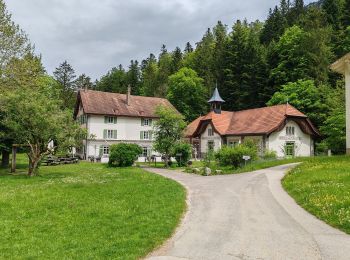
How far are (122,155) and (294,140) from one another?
23479mm

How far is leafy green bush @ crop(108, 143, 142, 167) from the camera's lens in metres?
37.6

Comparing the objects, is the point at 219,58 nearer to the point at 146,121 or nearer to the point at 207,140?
the point at 146,121

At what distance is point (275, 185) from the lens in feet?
63.4

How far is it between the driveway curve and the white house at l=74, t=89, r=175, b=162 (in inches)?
1637

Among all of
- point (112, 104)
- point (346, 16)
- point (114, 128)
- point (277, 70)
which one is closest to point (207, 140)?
point (114, 128)

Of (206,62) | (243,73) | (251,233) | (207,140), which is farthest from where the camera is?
(206,62)

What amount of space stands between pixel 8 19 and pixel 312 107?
4031 cm

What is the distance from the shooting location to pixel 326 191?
47.1ft

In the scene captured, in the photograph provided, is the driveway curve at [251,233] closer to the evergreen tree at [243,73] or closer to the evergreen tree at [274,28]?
the evergreen tree at [243,73]

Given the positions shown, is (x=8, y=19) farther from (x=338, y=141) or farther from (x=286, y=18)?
(x=286, y=18)

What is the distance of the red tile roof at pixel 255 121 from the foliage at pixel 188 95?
19882 mm

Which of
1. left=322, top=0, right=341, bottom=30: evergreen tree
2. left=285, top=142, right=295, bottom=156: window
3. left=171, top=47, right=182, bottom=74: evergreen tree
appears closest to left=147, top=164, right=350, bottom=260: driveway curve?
left=285, top=142, right=295, bottom=156: window

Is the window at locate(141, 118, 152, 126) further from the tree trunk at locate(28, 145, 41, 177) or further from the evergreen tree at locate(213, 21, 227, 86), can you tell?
the tree trunk at locate(28, 145, 41, 177)

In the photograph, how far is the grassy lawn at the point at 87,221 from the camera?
28.2 ft
